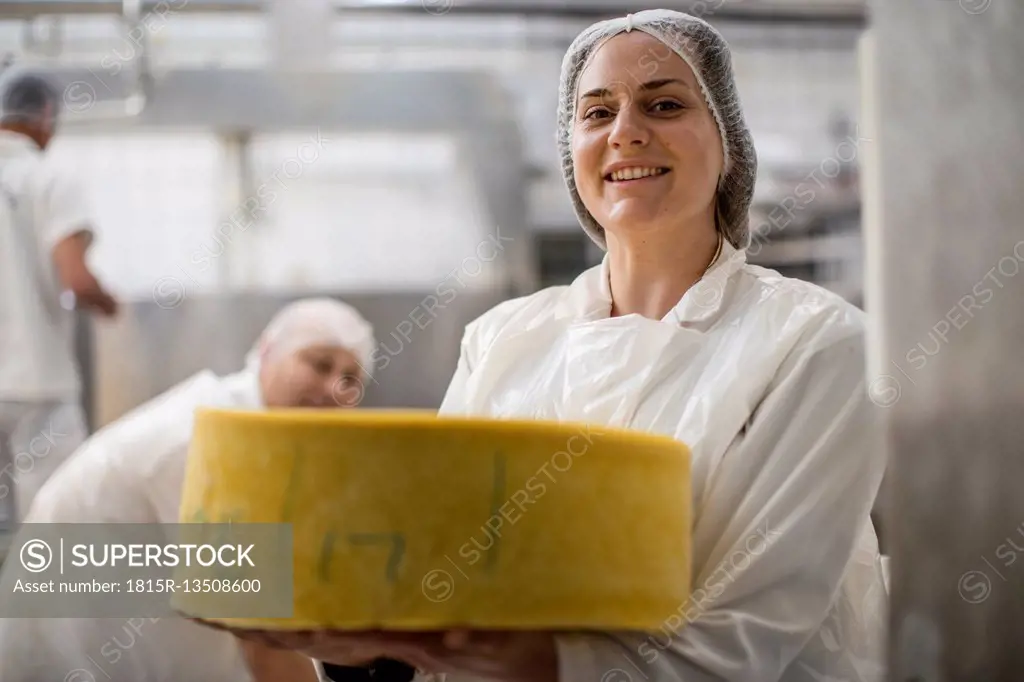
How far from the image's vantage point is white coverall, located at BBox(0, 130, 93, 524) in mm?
961

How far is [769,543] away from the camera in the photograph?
2.56ft

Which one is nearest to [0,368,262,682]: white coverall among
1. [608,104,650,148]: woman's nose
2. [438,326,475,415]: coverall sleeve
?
[438,326,475,415]: coverall sleeve

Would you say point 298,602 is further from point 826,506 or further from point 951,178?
point 951,178

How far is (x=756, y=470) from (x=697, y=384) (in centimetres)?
8

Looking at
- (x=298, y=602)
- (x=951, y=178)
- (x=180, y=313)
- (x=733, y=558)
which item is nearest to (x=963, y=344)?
(x=951, y=178)

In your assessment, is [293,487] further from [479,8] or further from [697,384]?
[479,8]

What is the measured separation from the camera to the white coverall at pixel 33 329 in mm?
961

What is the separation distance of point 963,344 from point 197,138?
73cm

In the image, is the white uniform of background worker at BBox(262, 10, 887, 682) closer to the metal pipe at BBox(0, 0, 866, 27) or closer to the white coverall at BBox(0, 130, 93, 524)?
the metal pipe at BBox(0, 0, 866, 27)

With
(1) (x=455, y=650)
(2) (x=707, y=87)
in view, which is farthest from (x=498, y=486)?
(2) (x=707, y=87)

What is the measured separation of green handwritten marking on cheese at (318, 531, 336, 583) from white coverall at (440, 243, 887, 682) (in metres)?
0.17

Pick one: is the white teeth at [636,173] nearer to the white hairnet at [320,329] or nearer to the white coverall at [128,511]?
the white hairnet at [320,329]

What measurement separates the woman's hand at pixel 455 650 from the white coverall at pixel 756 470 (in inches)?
1.0

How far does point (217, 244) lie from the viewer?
3.15 feet
